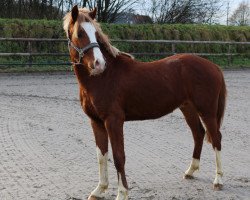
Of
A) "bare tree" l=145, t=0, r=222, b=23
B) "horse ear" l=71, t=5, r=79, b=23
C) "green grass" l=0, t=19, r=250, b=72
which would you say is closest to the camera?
"horse ear" l=71, t=5, r=79, b=23

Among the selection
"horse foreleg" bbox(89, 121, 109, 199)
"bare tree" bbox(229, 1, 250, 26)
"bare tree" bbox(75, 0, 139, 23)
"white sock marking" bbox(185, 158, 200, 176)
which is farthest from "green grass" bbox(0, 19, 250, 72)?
"bare tree" bbox(229, 1, 250, 26)

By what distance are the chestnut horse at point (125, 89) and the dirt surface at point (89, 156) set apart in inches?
14.6

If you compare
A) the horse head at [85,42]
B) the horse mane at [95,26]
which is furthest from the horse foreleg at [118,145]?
the horse mane at [95,26]

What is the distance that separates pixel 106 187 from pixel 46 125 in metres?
4.27

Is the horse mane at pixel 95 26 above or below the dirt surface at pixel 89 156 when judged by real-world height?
above

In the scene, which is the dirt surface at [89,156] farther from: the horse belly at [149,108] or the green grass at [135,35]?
the green grass at [135,35]

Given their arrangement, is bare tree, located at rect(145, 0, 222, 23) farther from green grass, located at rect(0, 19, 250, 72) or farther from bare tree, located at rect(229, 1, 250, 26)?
bare tree, located at rect(229, 1, 250, 26)

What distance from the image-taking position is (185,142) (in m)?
8.17

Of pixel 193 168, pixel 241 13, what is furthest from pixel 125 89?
pixel 241 13

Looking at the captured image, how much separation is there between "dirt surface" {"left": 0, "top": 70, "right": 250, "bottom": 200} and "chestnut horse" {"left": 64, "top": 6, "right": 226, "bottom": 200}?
370mm

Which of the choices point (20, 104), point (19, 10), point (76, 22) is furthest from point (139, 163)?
point (19, 10)

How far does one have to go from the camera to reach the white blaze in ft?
15.4

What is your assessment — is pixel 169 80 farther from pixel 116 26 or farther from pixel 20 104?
pixel 116 26

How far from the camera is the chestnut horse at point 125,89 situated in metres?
4.95
